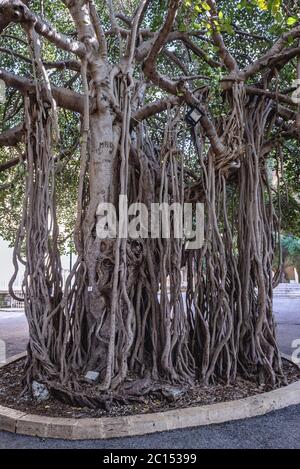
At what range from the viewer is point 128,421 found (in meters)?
2.28

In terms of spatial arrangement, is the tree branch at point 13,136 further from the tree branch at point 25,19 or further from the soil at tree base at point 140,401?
the soil at tree base at point 140,401

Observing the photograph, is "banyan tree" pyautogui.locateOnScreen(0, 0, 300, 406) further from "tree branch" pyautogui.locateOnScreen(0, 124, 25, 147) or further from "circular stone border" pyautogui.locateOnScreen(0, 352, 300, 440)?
"circular stone border" pyautogui.locateOnScreen(0, 352, 300, 440)

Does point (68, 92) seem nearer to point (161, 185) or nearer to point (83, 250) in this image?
point (161, 185)

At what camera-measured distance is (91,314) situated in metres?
3.07

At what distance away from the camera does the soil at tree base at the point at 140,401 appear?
8.08ft

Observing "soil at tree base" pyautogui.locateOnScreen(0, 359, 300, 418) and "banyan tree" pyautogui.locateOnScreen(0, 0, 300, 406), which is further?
"banyan tree" pyautogui.locateOnScreen(0, 0, 300, 406)

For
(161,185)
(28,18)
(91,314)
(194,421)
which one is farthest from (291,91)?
(194,421)

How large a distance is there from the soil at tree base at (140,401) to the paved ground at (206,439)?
0.81 ft

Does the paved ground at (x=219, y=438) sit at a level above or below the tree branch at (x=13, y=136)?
below

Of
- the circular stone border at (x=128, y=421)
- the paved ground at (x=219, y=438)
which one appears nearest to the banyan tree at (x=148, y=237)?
the circular stone border at (x=128, y=421)

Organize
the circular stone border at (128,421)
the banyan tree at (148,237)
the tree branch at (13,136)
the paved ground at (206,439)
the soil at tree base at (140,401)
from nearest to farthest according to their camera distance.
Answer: the paved ground at (206,439), the circular stone border at (128,421), the soil at tree base at (140,401), the banyan tree at (148,237), the tree branch at (13,136)

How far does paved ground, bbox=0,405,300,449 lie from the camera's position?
2111 millimetres

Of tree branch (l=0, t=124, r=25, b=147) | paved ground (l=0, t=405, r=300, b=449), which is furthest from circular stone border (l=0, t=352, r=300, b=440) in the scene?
tree branch (l=0, t=124, r=25, b=147)

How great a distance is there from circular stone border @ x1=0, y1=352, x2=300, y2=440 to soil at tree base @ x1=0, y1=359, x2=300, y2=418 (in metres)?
0.11
